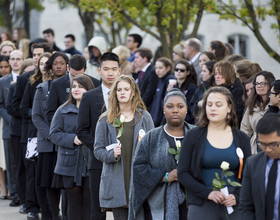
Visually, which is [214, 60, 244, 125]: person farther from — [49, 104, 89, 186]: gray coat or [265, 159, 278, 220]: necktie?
[265, 159, 278, 220]: necktie

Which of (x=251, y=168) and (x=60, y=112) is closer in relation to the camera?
(x=251, y=168)

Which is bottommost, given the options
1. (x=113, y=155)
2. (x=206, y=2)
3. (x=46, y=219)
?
(x=46, y=219)

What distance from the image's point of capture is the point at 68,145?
6.23m

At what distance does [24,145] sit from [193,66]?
125 inches

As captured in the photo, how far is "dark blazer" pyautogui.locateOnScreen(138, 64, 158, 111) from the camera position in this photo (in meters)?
9.38

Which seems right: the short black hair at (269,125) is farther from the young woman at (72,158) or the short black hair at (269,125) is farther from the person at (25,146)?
the person at (25,146)

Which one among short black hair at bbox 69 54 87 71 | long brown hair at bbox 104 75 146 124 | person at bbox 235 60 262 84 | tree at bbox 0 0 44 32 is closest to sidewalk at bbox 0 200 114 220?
short black hair at bbox 69 54 87 71

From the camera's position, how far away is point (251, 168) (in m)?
3.84

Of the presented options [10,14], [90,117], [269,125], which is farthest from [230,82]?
[10,14]

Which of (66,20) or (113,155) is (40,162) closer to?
(113,155)

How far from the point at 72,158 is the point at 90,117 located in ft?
2.02

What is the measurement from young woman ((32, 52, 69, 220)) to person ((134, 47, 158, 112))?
2.43 meters

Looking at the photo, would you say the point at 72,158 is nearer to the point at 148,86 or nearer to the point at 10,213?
the point at 10,213

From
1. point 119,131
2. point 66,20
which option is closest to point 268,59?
point 66,20
